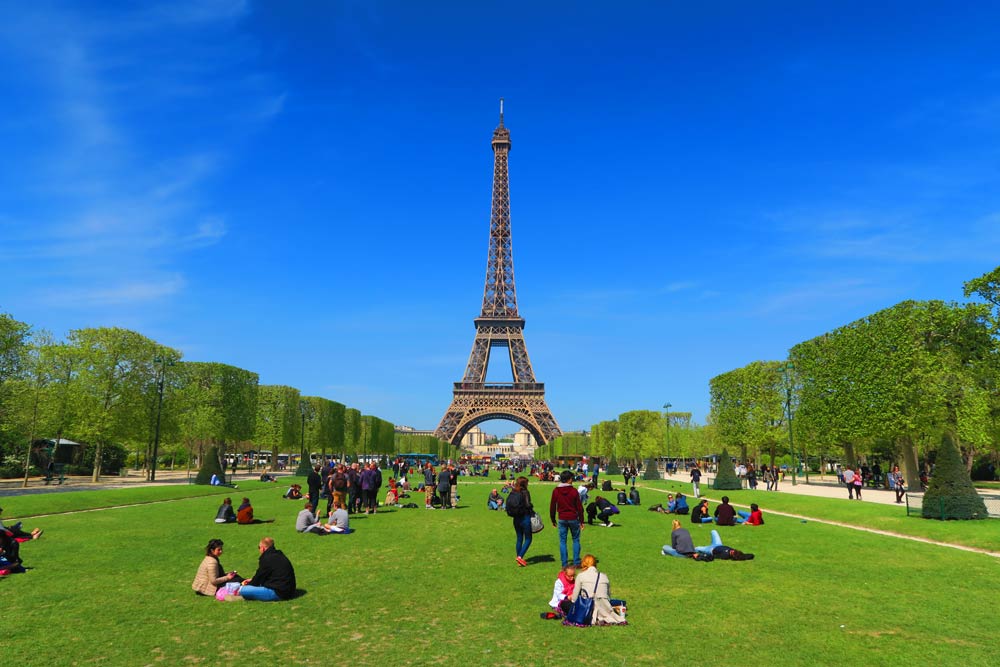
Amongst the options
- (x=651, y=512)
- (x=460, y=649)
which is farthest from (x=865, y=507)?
(x=460, y=649)

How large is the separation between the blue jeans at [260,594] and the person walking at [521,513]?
15.8 ft

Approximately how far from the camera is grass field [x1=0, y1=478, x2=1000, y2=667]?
288 inches

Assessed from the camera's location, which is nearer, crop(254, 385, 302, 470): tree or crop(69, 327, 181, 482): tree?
crop(69, 327, 181, 482): tree

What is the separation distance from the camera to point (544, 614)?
890 cm

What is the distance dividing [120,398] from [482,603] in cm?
4563

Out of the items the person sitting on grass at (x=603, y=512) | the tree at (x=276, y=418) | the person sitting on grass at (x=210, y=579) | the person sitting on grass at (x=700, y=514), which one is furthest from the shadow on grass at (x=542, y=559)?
the tree at (x=276, y=418)

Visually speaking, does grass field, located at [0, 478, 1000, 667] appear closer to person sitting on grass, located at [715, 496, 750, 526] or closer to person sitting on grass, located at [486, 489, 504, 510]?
person sitting on grass, located at [715, 496, 750, 526]

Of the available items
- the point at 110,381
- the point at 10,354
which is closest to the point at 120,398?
the point at 110,381

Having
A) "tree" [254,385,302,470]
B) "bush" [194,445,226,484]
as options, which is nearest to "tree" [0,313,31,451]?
"bush" [194,445,226,484]

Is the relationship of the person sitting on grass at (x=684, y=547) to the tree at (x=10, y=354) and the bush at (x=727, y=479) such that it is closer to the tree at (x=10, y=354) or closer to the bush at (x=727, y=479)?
the bush at (x=727, y=479)

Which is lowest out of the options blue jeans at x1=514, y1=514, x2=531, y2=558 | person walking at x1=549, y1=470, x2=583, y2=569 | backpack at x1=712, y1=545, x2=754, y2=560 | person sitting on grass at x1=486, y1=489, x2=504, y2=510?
person sitting on grass at x1=486, y1=489, x2=504, y2=510

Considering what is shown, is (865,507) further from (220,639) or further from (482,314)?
(482,314)

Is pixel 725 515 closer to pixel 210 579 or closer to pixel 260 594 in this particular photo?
pixel 260 594

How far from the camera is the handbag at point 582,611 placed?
846 centimetres
